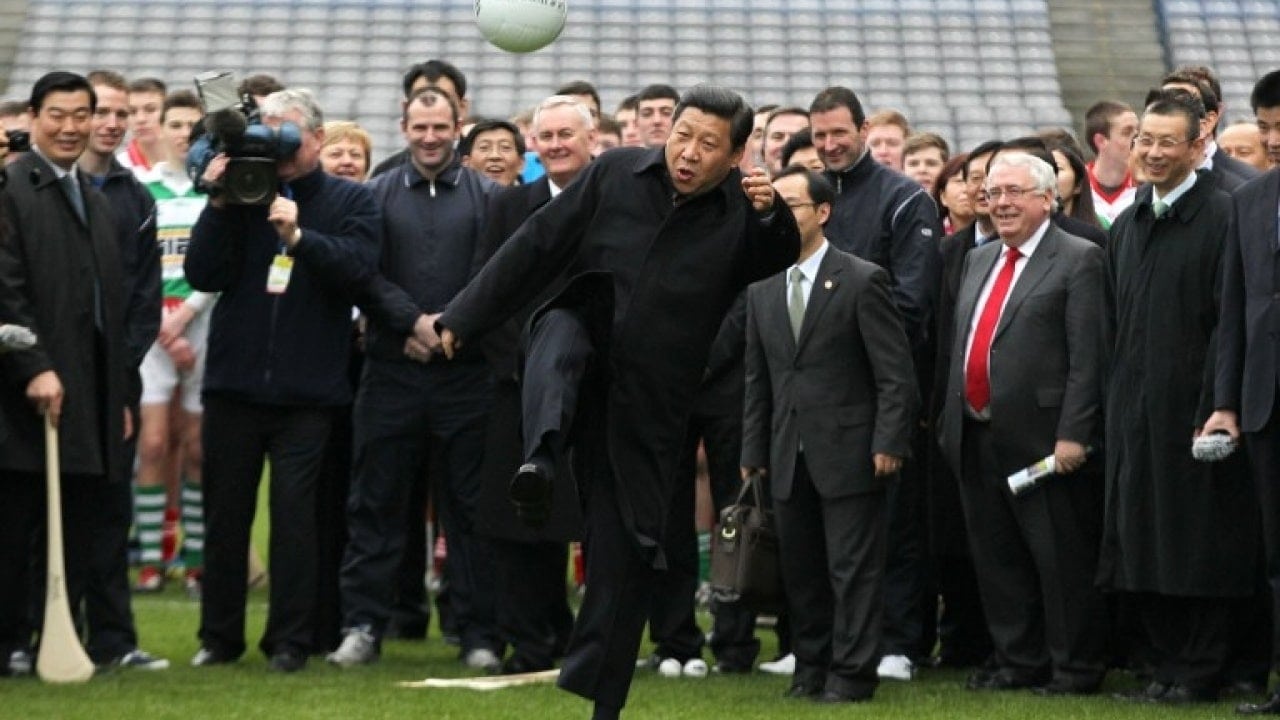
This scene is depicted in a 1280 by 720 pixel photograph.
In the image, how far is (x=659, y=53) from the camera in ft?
78.1

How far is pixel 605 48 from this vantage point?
23891mm

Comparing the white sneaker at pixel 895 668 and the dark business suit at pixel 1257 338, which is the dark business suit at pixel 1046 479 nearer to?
the white sneaker at pixel 895 668

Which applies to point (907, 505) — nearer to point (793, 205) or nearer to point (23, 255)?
point (793, 205)

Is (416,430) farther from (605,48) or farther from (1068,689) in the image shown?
(605,48)

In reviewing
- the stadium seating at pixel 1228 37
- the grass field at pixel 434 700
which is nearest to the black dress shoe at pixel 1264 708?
the grass field at pixel 434 700

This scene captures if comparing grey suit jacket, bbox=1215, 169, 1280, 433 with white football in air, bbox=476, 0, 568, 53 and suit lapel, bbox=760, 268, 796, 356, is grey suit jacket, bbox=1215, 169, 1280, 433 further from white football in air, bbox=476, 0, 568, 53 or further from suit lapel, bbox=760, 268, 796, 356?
white football in air, bbox=476, 0, 568, 53

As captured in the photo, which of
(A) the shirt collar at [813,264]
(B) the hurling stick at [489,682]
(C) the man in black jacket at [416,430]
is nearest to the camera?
(B) the hurling stick at [489,682]

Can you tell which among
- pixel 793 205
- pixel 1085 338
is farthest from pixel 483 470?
pixel 1085 338

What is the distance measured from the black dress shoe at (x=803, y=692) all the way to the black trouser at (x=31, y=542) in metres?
2.73

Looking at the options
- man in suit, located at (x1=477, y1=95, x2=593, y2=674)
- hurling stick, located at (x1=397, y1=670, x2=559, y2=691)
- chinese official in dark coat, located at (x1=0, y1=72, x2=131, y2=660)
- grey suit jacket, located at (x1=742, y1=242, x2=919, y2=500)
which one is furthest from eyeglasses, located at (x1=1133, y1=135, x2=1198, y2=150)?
chinese official in dark coat, located at (x1=0, y1=72, x2=131, y2=660)

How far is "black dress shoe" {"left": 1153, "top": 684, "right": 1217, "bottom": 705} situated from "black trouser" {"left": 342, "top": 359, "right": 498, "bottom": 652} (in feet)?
8.88

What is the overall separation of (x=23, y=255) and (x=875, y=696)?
3544 millimetres

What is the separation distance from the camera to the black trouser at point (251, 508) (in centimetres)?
861

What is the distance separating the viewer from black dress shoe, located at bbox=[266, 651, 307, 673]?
333 inches
